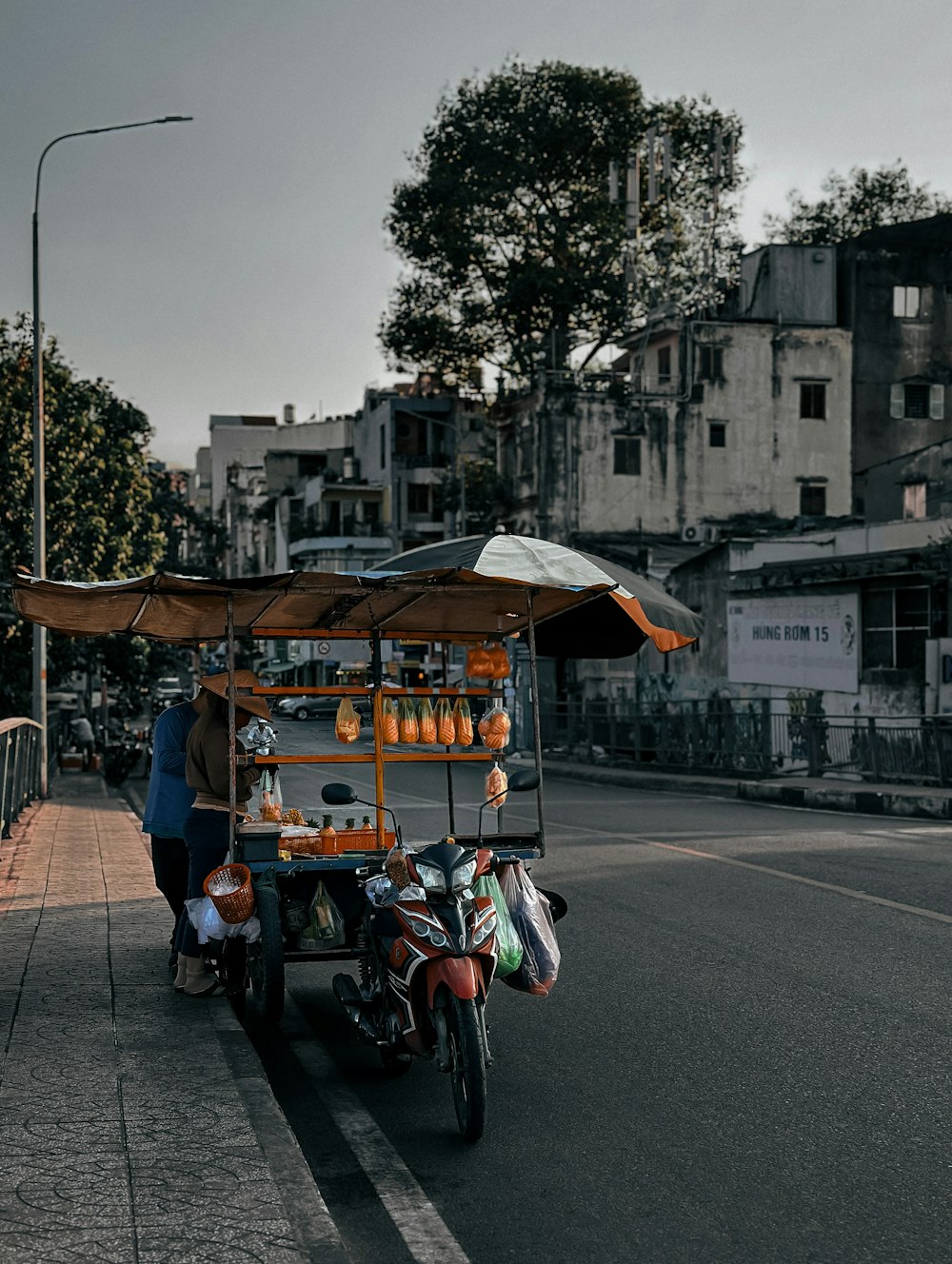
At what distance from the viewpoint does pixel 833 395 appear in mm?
53844

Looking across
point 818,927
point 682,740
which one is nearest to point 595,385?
point 682,740

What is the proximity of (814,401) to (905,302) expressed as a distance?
4596mm

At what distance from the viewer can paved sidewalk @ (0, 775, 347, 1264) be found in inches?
168

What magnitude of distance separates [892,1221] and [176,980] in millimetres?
4304

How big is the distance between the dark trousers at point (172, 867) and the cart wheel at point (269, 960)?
1.35 meters

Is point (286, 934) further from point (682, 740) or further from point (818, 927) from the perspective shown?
point (682, 740)

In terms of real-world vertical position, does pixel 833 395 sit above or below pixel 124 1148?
above

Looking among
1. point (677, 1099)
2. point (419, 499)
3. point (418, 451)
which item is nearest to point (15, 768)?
point (677, 1099)

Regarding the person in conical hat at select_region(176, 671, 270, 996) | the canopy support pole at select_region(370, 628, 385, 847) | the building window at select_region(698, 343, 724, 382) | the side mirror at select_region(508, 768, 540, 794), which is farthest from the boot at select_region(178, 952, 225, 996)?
the building window at select_region(698, 343, 724, 382)

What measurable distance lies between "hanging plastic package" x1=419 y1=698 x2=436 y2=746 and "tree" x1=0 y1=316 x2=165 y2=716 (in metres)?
19.1

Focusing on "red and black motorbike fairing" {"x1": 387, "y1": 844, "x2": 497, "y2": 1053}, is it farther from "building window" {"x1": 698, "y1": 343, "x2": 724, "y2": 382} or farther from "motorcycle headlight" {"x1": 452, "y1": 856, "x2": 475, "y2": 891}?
"building window" {"x1": 698, "y1": 343, "x2": 724, "y2": 382}

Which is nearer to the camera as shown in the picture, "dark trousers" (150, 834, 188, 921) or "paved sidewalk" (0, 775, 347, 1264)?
"paved sidewalk" (0, 775, 347, 1264)

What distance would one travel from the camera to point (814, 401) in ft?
177

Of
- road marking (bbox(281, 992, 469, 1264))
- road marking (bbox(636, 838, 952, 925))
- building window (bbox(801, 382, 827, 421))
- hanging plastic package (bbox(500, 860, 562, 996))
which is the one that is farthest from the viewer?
building window (bbox(801, 382, 827, 421))
